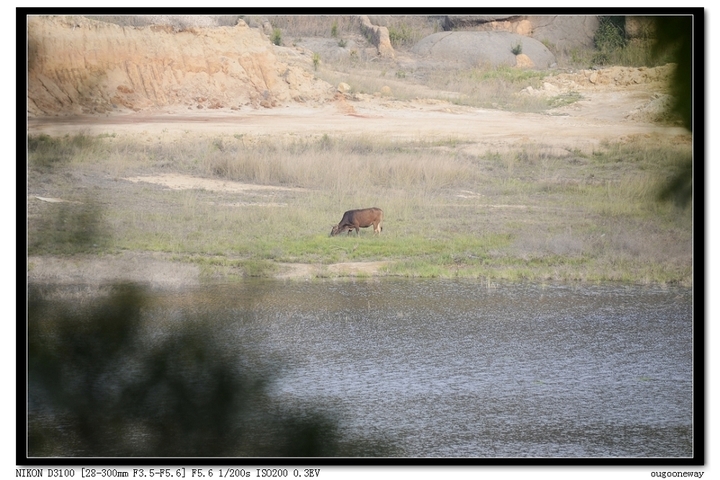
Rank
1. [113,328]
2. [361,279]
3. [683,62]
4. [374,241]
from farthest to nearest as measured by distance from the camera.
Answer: [374,241] < [361,279] < [113,328] < [683,62]

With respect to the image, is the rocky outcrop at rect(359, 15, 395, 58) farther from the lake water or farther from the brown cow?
the lake water

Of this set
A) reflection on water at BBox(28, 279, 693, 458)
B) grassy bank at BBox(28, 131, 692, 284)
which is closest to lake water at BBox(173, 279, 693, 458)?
reflection on water at BBox(28, 279, 693, 458)

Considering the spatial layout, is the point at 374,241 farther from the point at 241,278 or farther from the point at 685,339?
the point at 685,339

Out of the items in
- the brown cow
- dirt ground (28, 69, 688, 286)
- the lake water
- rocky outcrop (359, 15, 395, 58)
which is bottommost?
the lake water

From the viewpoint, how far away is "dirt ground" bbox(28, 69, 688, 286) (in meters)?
10.9

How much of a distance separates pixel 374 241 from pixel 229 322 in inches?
86.0

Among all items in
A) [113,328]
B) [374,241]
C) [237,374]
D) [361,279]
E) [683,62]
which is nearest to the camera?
[683,62]

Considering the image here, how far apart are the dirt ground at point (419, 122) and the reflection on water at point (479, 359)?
4018 mm

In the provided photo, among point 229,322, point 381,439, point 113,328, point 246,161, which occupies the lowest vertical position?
point 381,439

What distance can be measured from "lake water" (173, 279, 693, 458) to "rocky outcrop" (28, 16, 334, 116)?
4922 mm

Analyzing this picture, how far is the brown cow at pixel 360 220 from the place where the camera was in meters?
8.30

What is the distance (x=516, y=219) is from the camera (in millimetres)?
8797

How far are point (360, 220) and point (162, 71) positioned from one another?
4.88 m

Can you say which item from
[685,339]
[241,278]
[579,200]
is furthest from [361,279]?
[579,200]
